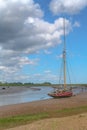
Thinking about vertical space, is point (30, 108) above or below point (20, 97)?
below

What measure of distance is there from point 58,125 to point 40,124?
4.25ft

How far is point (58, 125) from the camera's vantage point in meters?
16.2

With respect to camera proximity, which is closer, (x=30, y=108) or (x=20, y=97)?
(x=30, y=108)

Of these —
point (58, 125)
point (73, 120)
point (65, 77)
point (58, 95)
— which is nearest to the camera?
point (58, 125)

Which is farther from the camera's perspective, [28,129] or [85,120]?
[85,120]

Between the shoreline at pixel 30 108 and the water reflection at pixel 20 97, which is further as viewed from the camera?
the water reflection at pixel 20 97

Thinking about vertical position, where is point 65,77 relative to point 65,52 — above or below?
below

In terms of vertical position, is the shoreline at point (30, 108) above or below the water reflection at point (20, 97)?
below

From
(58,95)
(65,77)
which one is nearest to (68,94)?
(58,95)

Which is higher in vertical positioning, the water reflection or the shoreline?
the water reflection

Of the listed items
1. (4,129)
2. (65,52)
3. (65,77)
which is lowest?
(4,129)

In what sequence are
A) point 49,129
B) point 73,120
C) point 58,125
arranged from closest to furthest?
1. point 49,129
2. point 58,125
3. point 73,120

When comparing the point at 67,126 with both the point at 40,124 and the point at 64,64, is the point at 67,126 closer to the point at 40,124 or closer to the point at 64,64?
the point at 40,124

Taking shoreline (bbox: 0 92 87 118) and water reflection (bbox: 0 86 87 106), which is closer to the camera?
shoreline (bbox: 0 92 87 118)
